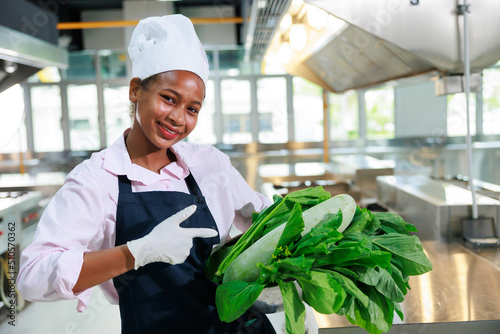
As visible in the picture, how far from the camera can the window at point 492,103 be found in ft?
23.5

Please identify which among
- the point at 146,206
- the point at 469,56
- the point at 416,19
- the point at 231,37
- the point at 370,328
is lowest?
the point at 370,328

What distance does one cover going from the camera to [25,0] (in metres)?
2.34

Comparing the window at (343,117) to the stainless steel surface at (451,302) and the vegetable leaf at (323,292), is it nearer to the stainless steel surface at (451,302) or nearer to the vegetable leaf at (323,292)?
the stainless steel surface at (451,302)

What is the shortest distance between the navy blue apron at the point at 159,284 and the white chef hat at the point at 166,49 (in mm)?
278

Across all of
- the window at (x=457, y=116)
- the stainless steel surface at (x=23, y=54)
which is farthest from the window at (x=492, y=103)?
the stainless steel surface at (x=23, y=54)

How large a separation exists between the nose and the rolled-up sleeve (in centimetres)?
23

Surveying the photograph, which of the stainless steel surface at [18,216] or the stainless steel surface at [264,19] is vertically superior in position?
the stainless steel surface at [264,19]

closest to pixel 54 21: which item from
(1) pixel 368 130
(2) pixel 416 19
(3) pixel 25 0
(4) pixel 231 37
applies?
(3) pixel 25 0

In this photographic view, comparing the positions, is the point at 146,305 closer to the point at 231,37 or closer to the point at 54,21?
the point at 54,21

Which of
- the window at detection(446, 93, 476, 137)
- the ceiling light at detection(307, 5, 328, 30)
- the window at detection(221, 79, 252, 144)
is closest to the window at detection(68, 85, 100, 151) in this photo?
the window at detection(221, 79, 252, 144)

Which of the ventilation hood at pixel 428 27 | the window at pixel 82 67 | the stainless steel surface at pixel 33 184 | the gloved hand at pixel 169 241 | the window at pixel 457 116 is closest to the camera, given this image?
the gloved hand at pixel 169 241

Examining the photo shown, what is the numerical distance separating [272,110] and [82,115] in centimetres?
324

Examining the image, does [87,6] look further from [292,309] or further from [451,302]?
[292,309]

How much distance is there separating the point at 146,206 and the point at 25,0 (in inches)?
71.7
